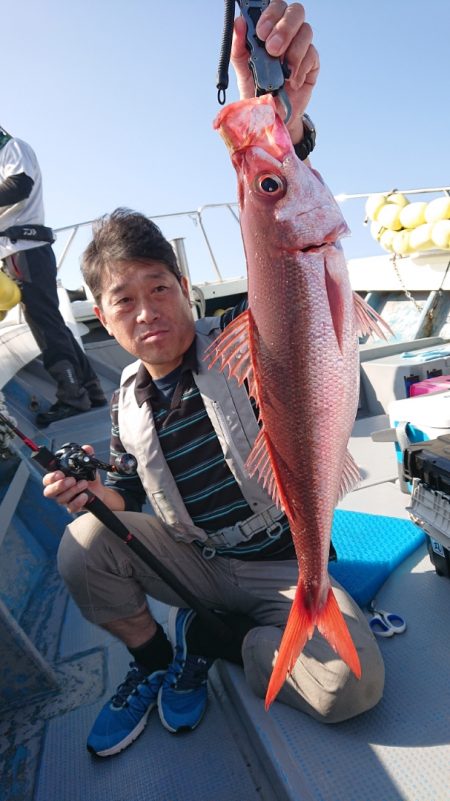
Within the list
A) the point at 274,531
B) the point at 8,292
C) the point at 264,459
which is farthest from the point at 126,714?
the point at 8,292

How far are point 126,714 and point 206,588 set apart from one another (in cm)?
60

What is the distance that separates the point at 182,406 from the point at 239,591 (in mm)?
883

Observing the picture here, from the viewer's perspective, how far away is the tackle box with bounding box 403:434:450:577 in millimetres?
1950

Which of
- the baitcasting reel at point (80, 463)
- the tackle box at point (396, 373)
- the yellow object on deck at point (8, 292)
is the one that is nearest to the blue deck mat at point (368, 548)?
the baitcasting reel at point (80, 463)

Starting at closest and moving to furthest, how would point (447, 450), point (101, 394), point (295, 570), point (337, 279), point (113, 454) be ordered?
point (337, 279) → point (447, 450) → point (295, 570) → point (113, 454) → point (101, 394)

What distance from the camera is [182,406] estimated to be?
7.09ft

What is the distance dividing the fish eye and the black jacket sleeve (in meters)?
4.38

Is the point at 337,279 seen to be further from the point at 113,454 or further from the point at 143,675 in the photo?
the point at 143,675

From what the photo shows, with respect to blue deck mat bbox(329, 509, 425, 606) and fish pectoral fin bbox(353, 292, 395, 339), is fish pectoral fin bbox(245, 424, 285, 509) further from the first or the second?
blue deck mat bbox(329, 509, 425, 606)

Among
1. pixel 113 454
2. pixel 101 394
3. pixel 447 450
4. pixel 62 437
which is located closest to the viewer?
pixel 447 450

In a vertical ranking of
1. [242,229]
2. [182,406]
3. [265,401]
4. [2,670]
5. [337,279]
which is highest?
[242,229]

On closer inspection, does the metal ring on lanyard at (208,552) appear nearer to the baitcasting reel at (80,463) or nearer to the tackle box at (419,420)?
the baitcasting reel at (80,463)

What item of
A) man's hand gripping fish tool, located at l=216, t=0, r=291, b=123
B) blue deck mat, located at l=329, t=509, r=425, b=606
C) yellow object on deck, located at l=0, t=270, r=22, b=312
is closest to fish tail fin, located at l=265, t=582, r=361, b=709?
blue deck mat, located at l=329, t=509, r=425, b=606

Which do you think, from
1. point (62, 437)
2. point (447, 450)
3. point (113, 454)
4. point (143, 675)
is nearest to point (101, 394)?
point (62, 437)
